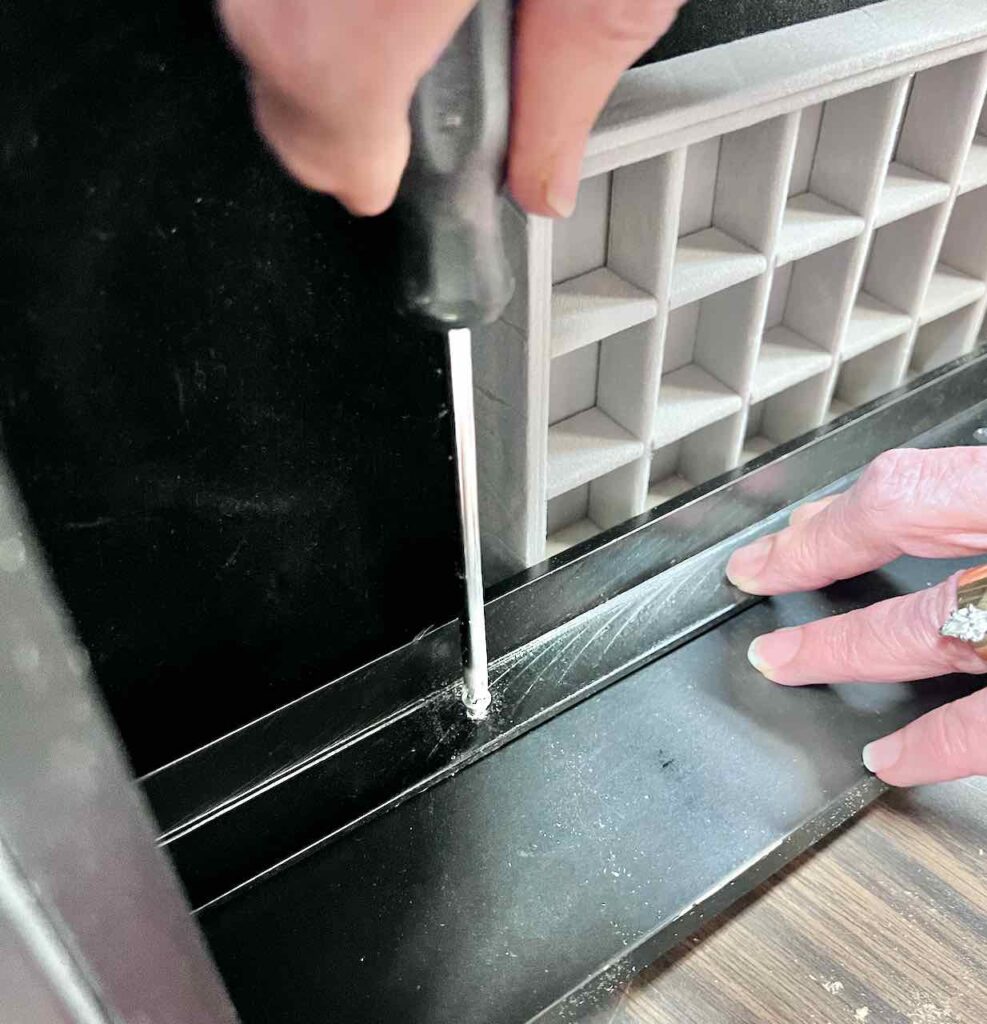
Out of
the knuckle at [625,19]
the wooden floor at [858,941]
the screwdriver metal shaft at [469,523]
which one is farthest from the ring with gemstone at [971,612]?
the knuckle at [625,19]

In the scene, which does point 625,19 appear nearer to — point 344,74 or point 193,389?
point 344,74

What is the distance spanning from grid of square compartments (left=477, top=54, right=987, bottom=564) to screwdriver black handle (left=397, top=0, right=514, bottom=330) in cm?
13

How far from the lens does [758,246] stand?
66 centimetres

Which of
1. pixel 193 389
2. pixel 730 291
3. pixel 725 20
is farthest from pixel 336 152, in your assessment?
pixel 730 291

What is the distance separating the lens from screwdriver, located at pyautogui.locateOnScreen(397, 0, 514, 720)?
12.6 inches

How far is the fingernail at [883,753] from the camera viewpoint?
0.64m

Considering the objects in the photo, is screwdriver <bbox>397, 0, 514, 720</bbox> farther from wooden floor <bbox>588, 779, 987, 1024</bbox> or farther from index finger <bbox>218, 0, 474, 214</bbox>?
wooden floor <bbox>588, 779, 987, 1024</bbox>

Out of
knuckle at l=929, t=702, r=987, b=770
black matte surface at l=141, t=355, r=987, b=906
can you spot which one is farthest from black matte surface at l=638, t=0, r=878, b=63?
knuckle at l=929, t=702, r=987, b=770

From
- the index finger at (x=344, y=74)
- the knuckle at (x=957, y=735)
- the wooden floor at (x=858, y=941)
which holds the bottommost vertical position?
the wooden floor at (x=858, y=941)

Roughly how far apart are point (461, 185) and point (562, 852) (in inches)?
16.1

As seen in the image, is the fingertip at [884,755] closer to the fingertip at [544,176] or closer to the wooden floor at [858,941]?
the wooden floor at [858,941]

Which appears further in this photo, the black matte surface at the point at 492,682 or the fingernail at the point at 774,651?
the fingernail at the point at 774,651

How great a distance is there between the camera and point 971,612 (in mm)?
601

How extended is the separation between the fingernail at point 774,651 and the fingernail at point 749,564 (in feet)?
0.15
